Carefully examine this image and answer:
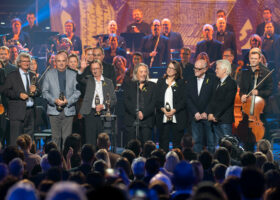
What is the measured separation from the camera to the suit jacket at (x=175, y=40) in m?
14.8

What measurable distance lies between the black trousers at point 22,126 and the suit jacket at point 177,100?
234cm

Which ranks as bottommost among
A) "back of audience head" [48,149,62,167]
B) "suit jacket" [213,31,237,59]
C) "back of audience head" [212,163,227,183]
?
"back of audience head" [212,163,227,183]

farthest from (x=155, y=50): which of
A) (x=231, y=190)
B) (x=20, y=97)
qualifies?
(x=231, y=190)

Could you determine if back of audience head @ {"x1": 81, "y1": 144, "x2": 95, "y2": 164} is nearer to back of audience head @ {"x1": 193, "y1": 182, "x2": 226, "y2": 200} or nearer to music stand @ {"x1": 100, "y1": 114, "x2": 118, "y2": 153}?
back of audience head @ {"x1": 193, "y1": 182, "x2": 226, "y2": 200}

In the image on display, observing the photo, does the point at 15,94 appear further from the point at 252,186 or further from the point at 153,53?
the point at 252,186

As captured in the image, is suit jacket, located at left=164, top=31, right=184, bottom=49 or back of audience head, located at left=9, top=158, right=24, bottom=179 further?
suit jacket, located at left=164, top=31, right=184, bottom=49

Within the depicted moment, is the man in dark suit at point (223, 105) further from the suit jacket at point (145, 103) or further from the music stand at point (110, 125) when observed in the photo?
the music stand at point (110, 125)

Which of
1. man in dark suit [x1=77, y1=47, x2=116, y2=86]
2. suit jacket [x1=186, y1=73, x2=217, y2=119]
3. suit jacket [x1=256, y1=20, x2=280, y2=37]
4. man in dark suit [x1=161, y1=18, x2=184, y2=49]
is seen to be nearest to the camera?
suit jacket [x1=186, y1=73, x2=217, y2=119]

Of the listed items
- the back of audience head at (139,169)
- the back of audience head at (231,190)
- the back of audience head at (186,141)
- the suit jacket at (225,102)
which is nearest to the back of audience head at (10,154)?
the back of audience head at (139,169)

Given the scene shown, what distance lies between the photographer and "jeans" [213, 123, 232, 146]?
881 cm

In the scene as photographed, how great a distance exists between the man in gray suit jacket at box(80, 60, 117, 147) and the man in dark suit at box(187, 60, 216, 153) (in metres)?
1.45

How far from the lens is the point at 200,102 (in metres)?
9.05

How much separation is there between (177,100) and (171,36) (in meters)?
6.16

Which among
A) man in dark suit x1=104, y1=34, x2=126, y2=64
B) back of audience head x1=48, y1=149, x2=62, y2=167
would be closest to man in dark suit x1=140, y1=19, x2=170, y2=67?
man in dark suit x1=104, y1=34, x2=126, y2=64
